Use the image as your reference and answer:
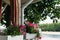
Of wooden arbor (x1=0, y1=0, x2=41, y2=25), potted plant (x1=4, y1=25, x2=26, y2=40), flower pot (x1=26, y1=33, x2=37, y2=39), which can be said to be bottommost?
flower pot (x1=26, y1=33, x2=37, y2=39)

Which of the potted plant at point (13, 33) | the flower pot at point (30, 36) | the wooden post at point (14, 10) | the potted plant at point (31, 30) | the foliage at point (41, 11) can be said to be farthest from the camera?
the foliage at point (41, 11)

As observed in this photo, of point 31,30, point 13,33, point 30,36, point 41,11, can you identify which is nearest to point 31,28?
point 31,30

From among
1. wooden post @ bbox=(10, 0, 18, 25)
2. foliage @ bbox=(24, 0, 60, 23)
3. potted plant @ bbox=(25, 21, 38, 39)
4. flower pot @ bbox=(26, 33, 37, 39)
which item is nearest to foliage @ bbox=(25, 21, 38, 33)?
potted plant @ bbox=(25, 21, 38, 39)

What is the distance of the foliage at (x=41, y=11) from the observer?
918cm

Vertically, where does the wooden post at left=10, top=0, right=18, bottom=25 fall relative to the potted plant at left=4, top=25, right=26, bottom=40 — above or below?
above

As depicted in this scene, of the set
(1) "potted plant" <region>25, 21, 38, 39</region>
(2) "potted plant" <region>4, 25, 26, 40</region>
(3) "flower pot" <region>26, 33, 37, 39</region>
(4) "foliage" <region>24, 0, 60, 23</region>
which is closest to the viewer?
(2) "potted plant" <region>4, 25, 26, 40</region>

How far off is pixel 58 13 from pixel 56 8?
0.84ft

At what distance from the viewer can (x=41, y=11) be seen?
9453 millimetres

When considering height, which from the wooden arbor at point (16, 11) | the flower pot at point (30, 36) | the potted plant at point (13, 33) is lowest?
the flower pot at point (30, 36)

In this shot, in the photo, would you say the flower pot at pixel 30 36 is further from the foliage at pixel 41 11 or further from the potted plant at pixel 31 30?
the foliage at pixel 41 11

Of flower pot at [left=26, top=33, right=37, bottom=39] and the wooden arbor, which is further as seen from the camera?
the wooden arbor

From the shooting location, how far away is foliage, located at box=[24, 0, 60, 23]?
30.1 ft

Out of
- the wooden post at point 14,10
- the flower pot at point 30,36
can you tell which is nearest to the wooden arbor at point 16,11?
the wooden post at point 14,10

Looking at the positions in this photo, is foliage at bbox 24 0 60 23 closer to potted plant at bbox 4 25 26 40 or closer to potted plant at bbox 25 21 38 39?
potted plant at bbox 25 21 38 39
